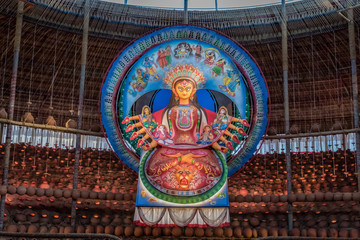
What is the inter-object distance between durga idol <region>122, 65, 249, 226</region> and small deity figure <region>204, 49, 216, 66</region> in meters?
0.46

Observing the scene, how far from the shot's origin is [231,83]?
15.1 meters

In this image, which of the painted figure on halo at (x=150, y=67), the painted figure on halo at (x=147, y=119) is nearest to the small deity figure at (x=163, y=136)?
the painted figure on halo at (x=147, y=119)

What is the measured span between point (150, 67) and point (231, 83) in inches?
106

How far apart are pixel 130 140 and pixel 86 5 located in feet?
23.3

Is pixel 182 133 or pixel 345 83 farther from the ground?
pixel 345 83

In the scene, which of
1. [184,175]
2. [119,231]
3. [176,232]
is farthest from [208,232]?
[119,231]

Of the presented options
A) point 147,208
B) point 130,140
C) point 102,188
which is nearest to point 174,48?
point 130,140

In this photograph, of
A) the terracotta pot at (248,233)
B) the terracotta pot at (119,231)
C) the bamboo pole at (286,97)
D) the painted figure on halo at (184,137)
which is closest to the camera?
the painted figure on halo at (184,137)

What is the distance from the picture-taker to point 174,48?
50.0ft

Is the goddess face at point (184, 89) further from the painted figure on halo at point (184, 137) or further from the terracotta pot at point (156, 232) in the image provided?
the terracotta pot at point (156, 232)

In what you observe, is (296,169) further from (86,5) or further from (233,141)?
(86,5)

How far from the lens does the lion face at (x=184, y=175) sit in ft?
46.3

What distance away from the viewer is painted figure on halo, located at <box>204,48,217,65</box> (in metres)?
15.2

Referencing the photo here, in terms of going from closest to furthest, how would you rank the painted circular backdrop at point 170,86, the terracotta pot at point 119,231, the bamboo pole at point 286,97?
the painted circular backdrop at point 170,86 → the terracotta pot at point 119,231 → the bamboo pole at point 286,97
